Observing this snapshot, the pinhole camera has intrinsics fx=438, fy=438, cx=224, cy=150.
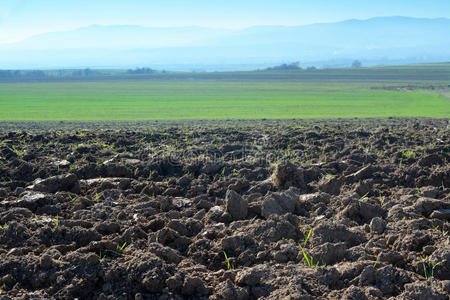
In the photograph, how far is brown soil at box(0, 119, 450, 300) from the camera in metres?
3.67

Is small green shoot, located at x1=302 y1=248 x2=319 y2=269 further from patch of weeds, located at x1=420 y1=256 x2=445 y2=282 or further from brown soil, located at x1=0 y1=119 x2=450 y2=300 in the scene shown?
patch of weeds, located at x1=420 y1=256 x2=445 y2=282

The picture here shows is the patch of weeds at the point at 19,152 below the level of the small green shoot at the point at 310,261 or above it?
above

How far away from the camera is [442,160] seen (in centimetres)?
712

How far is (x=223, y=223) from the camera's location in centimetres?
498

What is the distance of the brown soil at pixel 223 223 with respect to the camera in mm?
3672

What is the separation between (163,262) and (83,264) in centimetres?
70

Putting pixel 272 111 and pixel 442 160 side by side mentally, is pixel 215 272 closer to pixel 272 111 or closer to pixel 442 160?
pixel 442 160

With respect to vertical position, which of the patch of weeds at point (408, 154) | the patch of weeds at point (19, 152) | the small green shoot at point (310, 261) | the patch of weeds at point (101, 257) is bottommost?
the small green shoot at point (310, 261)

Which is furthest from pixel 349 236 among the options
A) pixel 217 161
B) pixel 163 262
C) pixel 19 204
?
pixel 19 204

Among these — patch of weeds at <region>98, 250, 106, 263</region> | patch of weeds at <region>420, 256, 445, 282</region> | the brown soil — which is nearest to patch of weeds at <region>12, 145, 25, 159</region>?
the brown soil

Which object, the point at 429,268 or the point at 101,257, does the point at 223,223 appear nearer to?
the point at 101,257

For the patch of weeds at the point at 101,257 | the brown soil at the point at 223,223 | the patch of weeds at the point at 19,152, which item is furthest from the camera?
the patch of weeds at the point at 19,152

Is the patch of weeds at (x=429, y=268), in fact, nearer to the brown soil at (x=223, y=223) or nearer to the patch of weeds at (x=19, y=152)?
the brown soil at (x=223, y=223)

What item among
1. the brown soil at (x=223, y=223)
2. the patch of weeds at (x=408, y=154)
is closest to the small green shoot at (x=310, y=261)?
the brown soil at (x=223, y=223)
